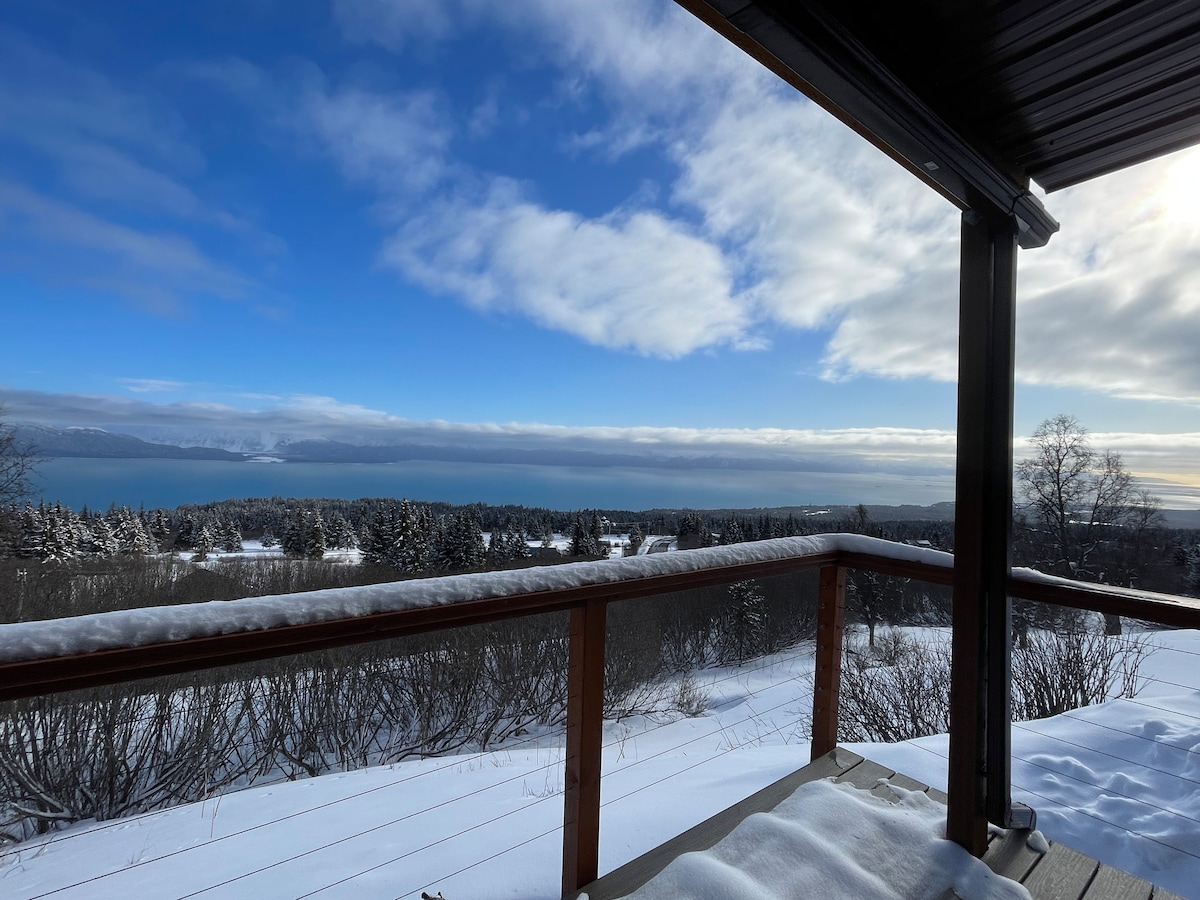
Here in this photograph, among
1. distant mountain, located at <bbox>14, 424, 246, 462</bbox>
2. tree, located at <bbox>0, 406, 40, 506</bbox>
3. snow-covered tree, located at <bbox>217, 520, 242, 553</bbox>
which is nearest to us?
tree, located at <bbox>0, 406, 40, 506</bbox>

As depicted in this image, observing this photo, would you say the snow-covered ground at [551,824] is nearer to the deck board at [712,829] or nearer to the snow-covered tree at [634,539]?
the deck board at [712,829]

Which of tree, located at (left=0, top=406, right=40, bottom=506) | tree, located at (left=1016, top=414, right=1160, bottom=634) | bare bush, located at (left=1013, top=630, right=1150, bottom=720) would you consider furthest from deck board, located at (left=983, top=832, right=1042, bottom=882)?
tree, located at (left=0, top=406, right=40, bottom=506)

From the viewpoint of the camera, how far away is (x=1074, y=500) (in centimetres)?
1171

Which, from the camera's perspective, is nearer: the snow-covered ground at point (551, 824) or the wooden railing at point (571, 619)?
the wooden railing at point (571, 619)

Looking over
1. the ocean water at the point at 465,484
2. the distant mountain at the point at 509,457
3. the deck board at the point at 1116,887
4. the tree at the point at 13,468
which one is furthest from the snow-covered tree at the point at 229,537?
the deck board at the point at 1116,887

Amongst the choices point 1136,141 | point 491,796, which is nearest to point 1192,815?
point 1136,141

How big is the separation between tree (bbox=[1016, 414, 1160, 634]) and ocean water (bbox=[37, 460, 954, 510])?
2.73 meters

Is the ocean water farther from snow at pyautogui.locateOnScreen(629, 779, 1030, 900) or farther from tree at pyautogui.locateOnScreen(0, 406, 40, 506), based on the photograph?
snow at pyautogui.locateOnScreen(629, 779, 1030, 900)

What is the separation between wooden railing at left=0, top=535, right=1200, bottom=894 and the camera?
0.87 meters

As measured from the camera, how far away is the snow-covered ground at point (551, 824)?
1.63 metres

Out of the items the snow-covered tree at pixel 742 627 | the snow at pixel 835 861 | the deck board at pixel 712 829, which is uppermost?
the snow at pixel 835 861

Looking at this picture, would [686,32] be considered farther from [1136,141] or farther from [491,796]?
[491,796]

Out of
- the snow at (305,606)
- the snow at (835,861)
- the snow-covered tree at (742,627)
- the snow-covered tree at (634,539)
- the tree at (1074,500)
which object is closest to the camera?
the snow at (305,606)

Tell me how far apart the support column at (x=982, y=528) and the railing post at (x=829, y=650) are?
52cm
